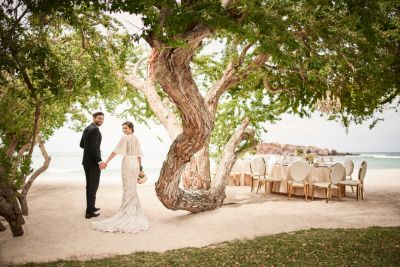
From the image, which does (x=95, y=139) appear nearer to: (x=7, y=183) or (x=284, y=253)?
(x=7, y=183)

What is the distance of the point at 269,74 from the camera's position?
6.97 meters

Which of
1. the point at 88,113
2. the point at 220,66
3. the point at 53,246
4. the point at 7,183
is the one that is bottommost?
the point at 53,246

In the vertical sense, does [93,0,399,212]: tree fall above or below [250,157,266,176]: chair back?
above

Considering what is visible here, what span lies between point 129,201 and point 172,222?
2.95 feet

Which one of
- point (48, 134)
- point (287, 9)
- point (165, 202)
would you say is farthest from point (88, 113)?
point (287, 9)

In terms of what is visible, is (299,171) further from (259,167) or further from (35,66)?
(35,66)

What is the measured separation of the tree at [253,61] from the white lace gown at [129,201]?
1.65ft

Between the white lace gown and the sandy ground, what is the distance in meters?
0.22

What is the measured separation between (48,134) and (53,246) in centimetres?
411

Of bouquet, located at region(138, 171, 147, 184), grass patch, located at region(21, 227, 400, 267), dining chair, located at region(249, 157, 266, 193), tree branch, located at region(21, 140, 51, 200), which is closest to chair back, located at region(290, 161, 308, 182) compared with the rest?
dining chair, located at region(249, 157, 266, 193)

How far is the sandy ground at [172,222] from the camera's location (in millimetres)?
4609

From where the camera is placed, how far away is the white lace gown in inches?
219

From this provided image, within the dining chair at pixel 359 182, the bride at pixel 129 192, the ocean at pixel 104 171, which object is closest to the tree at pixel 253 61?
the bride at pixel 129 192

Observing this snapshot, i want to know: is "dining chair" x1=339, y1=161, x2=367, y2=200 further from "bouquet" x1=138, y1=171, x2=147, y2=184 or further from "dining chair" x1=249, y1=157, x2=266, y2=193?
"bouquet" x1=138, y1=171, x2=147, y2=184
